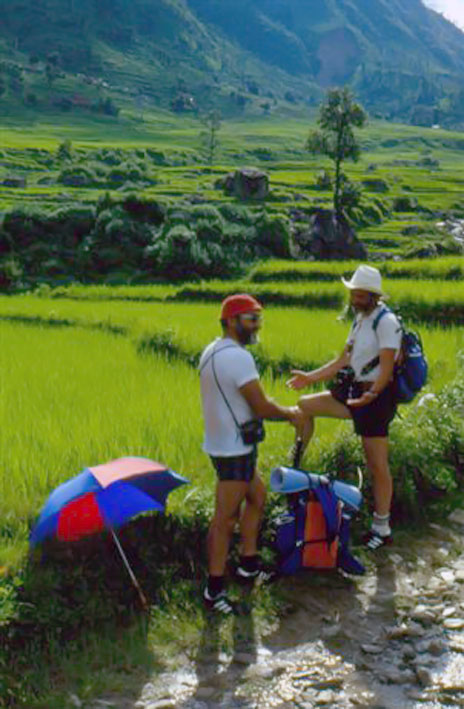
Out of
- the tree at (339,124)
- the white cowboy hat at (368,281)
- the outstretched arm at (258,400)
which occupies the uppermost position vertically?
the tree at (339,124)

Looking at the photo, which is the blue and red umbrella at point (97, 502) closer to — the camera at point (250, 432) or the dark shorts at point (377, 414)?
the camera at point (250, 432)

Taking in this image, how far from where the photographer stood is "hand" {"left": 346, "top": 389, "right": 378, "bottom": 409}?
6.08m

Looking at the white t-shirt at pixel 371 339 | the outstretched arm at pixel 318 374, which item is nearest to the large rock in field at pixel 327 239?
the outstretched arm at pixel 318 374

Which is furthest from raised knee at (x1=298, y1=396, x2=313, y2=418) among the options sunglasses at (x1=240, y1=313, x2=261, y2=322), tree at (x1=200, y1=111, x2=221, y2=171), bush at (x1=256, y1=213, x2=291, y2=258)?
tree at (x1=200, y1=111, x2=221, y2=171)

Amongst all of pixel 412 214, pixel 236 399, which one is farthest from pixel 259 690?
pixel 412 214

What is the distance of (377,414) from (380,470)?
21.0 inches

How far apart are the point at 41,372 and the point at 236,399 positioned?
629cm

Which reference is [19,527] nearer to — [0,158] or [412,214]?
[412,214]

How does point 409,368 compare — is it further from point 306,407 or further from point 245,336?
point 245,336

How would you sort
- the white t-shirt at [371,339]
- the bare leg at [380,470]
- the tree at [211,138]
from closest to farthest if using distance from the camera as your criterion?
1. the white t-shirt at [371,339]
2. the bare leg at [380,470]
3. the tree at [211,138]

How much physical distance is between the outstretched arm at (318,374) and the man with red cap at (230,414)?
42.9 inches

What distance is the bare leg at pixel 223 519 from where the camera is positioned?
5359mm

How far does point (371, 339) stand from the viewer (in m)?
6.19

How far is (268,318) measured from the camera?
628 inches
